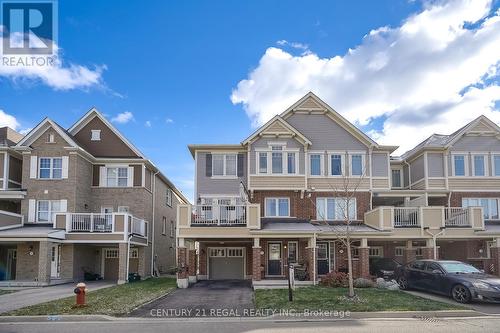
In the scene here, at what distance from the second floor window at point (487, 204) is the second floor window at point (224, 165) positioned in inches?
561

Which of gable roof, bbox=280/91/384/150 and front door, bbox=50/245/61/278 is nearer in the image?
front door, bbox=50/245/61/278

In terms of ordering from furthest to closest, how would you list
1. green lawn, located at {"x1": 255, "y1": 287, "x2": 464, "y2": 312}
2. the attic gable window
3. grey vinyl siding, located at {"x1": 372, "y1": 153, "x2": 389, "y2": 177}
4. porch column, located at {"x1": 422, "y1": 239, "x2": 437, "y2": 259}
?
1. the attic gable window
2. grey vinyl siding, located at {"x1": 372, "y1": 153, "x2": 389, "y2": 177}
3. porch column, located at {"x1": 422, "y1": 239, "x2": 437, "y2": 259}
4. green lawn, located at {"x1": 255, "y1": 287, "x2": 464, "y2": 312}

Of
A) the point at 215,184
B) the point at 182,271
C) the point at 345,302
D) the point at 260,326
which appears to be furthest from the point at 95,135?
the point at 260,326

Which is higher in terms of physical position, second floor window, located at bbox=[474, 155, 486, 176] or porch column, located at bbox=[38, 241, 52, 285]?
second floor window, located at bbox=[474, 155, 486, 176]

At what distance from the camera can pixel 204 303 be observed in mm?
17188

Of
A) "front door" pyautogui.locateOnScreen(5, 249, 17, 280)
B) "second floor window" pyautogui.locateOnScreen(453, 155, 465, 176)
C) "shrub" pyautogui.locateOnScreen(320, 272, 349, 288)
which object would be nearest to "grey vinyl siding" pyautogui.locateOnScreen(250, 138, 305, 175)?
"shrub" pyautogui.locateOnScreen(320, 272, 349, 288)

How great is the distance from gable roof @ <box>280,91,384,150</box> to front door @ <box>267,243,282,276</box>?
7.96 m

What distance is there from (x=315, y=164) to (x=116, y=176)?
13112 millimetres

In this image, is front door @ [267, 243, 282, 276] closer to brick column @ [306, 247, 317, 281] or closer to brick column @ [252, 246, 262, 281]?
brick column @ [306, 247, 317, 281]

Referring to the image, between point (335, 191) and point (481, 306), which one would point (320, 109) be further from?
point (481, 306)

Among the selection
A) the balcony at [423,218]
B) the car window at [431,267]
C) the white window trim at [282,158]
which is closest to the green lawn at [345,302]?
the car window at [431,267]

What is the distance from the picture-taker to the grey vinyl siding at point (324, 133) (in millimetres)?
28734

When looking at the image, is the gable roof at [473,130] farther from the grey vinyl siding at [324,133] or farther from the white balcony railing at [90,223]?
the white balcony railing at [90,223]

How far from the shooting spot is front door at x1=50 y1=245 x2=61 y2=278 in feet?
87.2
